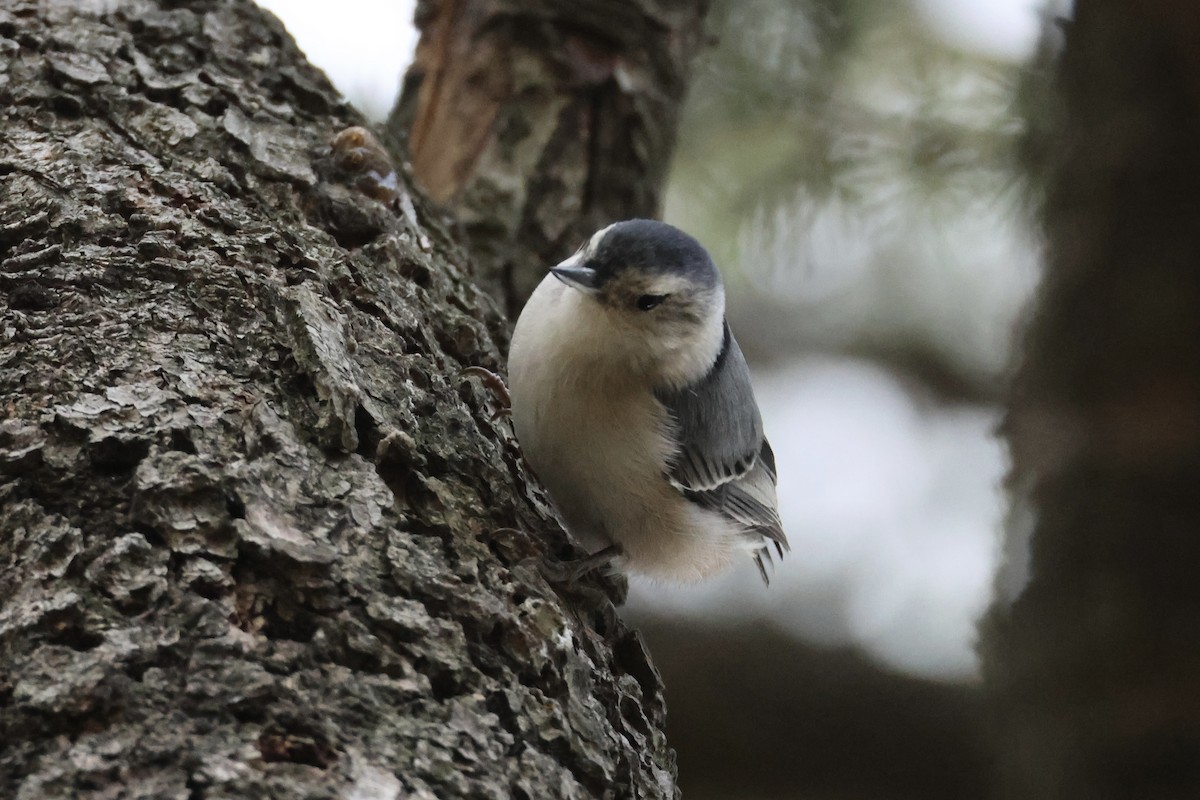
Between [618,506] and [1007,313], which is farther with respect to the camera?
[1007,313]

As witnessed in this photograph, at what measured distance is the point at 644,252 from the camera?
169cm

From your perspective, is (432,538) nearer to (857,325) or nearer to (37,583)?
(37,583)

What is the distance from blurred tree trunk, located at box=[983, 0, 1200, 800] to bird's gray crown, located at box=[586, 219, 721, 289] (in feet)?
3.17

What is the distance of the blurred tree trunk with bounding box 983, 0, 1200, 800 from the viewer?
2070 mm

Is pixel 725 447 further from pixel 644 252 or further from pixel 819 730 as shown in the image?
pixel 819 730

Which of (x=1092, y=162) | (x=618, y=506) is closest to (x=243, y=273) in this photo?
(x=618, y=506)

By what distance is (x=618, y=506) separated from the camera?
1699 millimetres

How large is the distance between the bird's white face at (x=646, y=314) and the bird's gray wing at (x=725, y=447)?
44 millimetres

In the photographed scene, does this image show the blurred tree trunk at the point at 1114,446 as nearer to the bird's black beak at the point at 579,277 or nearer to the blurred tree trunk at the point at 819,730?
the blurred tree trunk at the point at 819,730

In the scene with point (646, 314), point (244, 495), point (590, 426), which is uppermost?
point (646, 314)

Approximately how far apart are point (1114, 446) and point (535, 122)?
1.30m

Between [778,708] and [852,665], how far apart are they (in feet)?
0.63

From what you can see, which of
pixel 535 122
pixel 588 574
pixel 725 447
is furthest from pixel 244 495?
pixel 535 122

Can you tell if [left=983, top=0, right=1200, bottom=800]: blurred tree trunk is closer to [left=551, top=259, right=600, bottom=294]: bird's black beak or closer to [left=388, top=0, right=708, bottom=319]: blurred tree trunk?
[left=388, top=0, right=708, bottom=319]: blurred tree trunk
